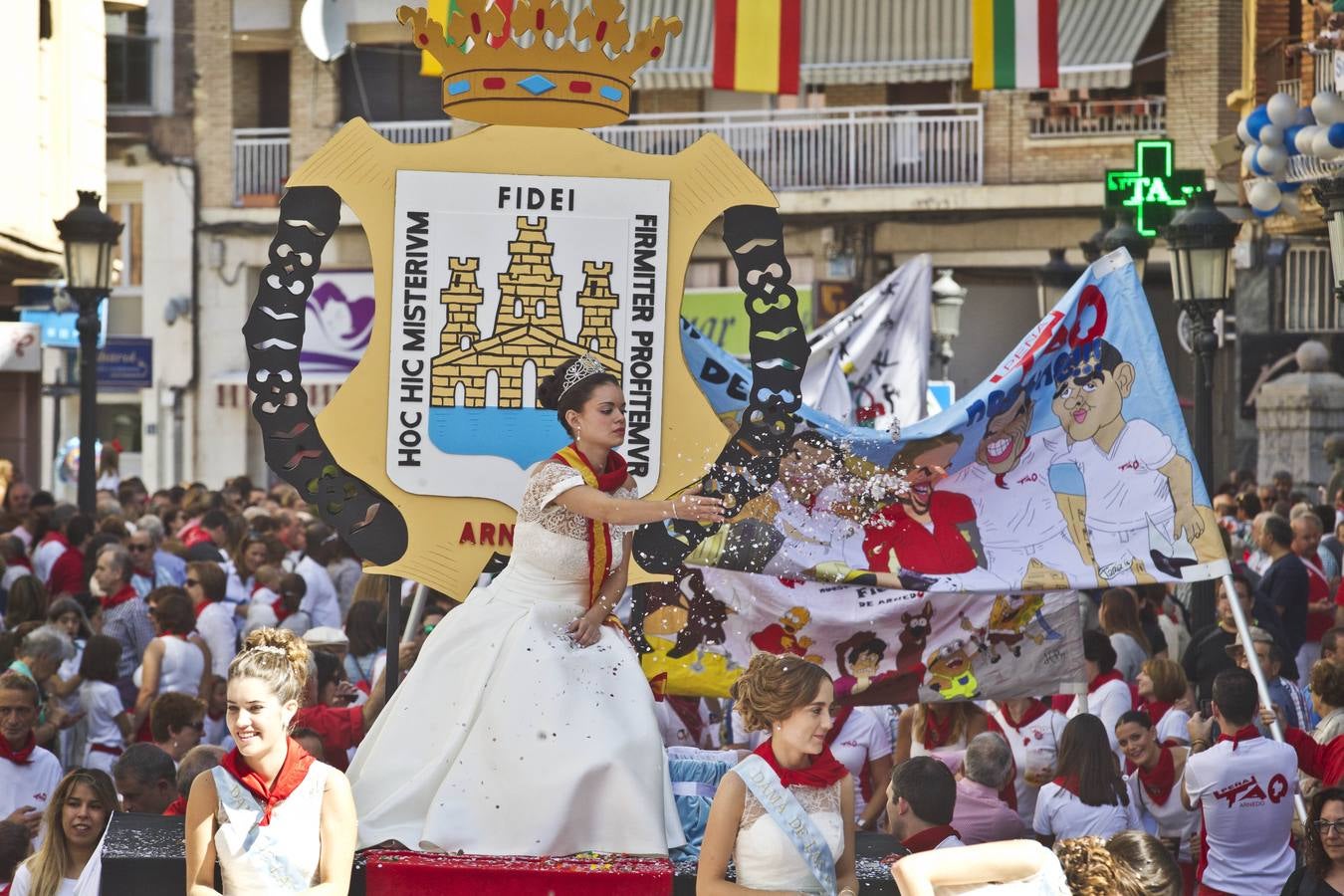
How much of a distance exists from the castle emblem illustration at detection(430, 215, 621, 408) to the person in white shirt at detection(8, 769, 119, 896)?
1.61 m

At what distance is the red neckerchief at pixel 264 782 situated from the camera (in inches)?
183

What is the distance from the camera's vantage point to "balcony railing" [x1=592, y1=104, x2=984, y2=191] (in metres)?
25.3

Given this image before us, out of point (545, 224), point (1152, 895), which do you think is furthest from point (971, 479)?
point (1152, 895)

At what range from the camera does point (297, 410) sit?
6410mm

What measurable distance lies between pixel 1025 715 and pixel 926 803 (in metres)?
2.00

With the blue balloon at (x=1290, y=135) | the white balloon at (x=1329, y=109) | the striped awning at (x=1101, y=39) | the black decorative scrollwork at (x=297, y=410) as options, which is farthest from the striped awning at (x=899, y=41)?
the black decorative scrollwork at (x=297, y=410)

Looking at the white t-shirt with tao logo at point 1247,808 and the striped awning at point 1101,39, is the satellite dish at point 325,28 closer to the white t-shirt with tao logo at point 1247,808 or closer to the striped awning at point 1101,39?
the striped awning at point 1101,39

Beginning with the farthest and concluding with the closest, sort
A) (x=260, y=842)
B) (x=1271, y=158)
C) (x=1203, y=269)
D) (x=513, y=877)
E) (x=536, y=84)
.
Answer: (x=1271, y=158)
(x=1203, y=269)
(x=536, y=84)
(x=513, y=877)
(x=260, y=842)

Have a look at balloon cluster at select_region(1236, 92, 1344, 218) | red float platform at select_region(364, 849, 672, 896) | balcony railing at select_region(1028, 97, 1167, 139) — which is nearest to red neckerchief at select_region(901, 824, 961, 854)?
red float platform at select_region(364, 849, 672, 896)

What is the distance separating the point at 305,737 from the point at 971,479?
8.96ft

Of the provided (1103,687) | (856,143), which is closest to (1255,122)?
(1103,687)

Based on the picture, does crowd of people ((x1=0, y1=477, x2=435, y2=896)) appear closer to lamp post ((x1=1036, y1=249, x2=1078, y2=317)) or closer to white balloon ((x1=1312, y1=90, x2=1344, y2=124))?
white balloon ((x1=1312, y1=90, x2=1344, y2=124))

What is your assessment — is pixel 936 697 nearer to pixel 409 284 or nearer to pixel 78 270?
pixel 409 284

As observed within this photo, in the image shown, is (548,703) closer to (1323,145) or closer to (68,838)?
(68,838)
